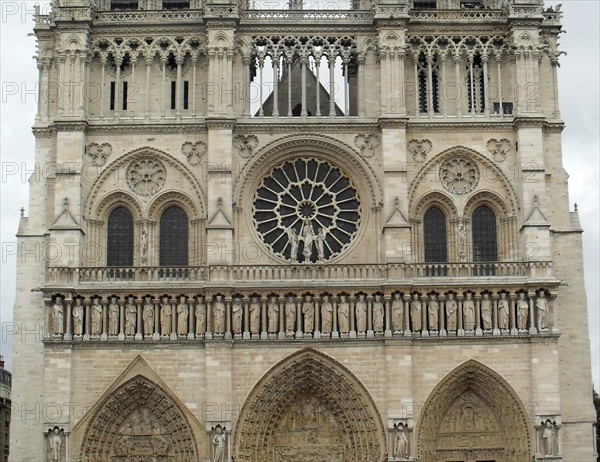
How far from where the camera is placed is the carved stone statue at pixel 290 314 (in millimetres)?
31000

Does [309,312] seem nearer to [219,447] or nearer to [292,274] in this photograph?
[292,274]

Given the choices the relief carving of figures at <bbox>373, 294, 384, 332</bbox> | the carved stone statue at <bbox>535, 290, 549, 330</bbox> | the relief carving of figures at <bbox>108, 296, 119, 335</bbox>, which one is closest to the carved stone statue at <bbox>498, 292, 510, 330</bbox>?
the carved stone statue at <bbox>535, 290, 549, 330</bbox>

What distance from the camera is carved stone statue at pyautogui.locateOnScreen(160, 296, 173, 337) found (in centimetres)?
3094

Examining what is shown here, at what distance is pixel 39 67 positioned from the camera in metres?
33.4

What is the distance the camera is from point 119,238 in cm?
3275

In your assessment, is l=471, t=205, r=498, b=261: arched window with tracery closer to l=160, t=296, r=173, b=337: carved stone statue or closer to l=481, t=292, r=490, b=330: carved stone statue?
l=481, t=292, r=490, b=330: carved stone statue

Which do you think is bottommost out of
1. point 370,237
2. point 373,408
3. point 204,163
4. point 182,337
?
point 373,408

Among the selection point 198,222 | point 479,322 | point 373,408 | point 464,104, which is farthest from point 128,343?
point 464,104

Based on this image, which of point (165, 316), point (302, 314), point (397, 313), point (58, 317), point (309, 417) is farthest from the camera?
point (309, 417)

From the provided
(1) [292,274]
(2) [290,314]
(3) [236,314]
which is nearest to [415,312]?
(2) [290,314]

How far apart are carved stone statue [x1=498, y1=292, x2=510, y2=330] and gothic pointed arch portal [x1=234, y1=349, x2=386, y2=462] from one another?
4.10 metres

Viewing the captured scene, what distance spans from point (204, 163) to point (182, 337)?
5.08 metres

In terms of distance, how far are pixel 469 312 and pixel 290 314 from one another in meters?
4.84

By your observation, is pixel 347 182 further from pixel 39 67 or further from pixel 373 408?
pixel 39 67
